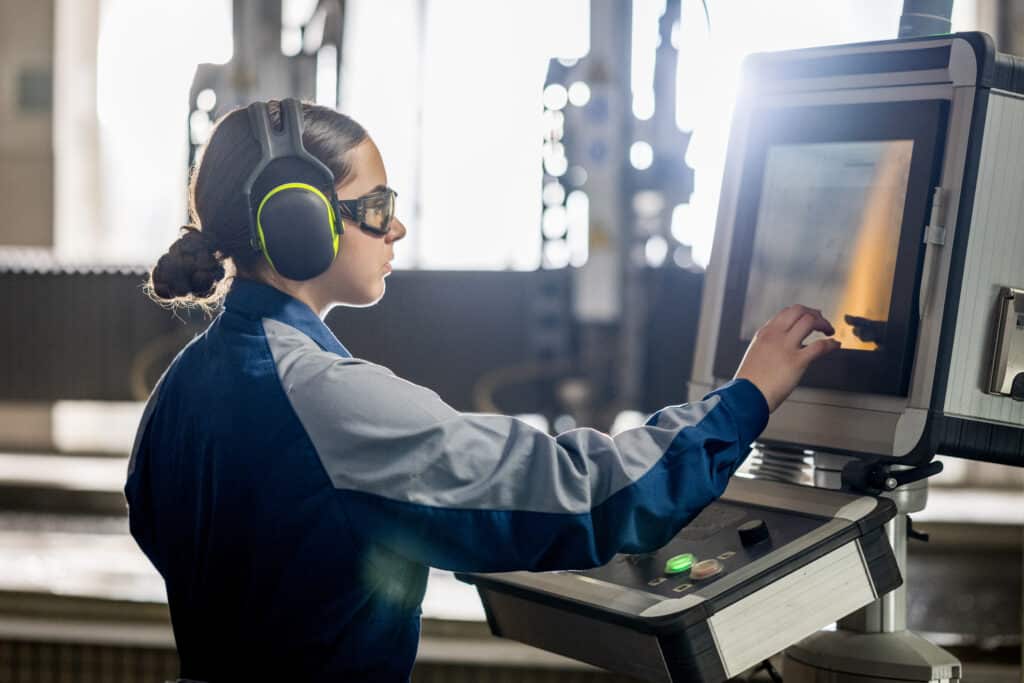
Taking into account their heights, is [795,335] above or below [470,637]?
above

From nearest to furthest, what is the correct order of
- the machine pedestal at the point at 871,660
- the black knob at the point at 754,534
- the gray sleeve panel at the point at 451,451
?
the gray sleeve panel at the point at 451,451 < the black knob at the point at 754,534 < the machine pedestal at the point at 871,660

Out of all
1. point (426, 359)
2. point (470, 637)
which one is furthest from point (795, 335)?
point (426, 359)

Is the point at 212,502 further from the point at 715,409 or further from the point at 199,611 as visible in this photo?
the point at 715,409

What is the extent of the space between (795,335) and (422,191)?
236 inches

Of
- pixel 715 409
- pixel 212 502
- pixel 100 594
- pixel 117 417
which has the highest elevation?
pixel 715 409

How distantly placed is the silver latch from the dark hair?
65 centimetres

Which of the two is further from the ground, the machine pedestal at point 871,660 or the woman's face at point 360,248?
the woman's face at point 360,248

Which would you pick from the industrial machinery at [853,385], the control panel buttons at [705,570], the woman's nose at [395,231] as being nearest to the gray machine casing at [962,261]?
the industrial machinery at [853,385]

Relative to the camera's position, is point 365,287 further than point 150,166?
No

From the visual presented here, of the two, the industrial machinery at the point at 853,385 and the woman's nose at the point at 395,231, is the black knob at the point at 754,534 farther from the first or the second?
the woman's nose at the point at 395,231

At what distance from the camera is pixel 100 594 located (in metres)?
2.79

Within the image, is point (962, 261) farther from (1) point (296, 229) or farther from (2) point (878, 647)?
(1) point (296, 229)

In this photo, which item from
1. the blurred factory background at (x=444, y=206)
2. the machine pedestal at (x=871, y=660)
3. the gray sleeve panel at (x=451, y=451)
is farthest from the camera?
the blurred factory background at (x=444, y=206)

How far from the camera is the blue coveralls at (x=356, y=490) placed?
3.31 ft
